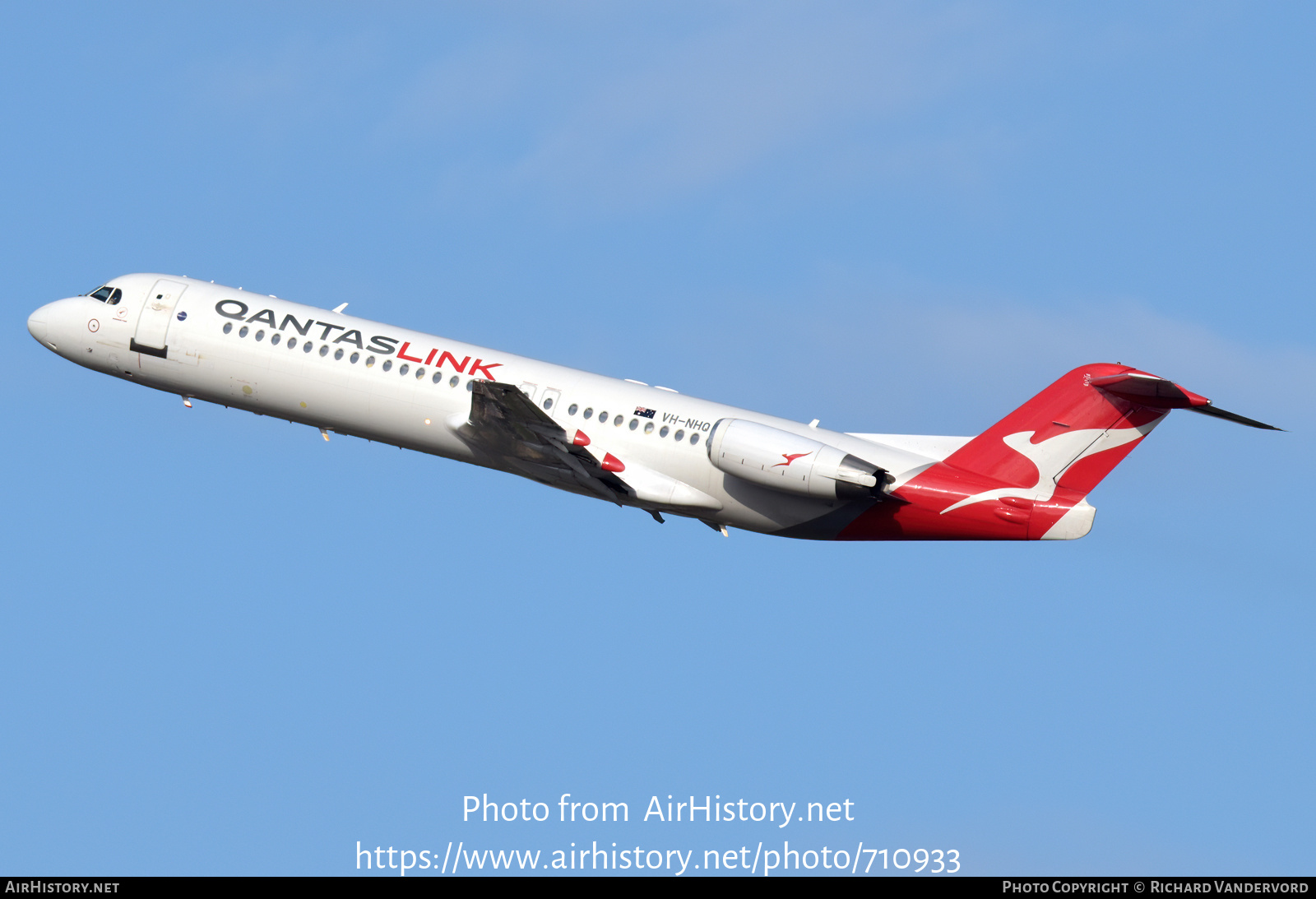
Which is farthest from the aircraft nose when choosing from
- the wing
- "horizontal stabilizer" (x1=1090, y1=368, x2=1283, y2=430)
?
"horizontal stabilizer" (x1=1090, y1=368, x2=1283, y2=430)

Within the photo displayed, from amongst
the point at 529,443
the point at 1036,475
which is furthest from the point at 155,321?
the point at 1036,475

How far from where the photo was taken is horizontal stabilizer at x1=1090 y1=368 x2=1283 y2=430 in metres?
31.3

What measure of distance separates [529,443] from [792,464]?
538 cm

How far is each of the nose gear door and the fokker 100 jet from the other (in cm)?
4

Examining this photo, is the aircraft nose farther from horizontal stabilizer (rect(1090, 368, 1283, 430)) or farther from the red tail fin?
horizontal stabilizer (rect(1090, 368, 1283, 430))

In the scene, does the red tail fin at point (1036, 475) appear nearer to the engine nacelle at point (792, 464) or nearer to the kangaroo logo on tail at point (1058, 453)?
the kangaroo logo on tail at point (1058, 453)

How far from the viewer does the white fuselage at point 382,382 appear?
34.4 m

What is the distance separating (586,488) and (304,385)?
6.45 m

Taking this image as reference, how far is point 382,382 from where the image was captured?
117 ft

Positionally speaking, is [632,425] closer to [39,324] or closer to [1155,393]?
[1155,393]

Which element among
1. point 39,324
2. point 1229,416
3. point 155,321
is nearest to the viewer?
point 1229,416
